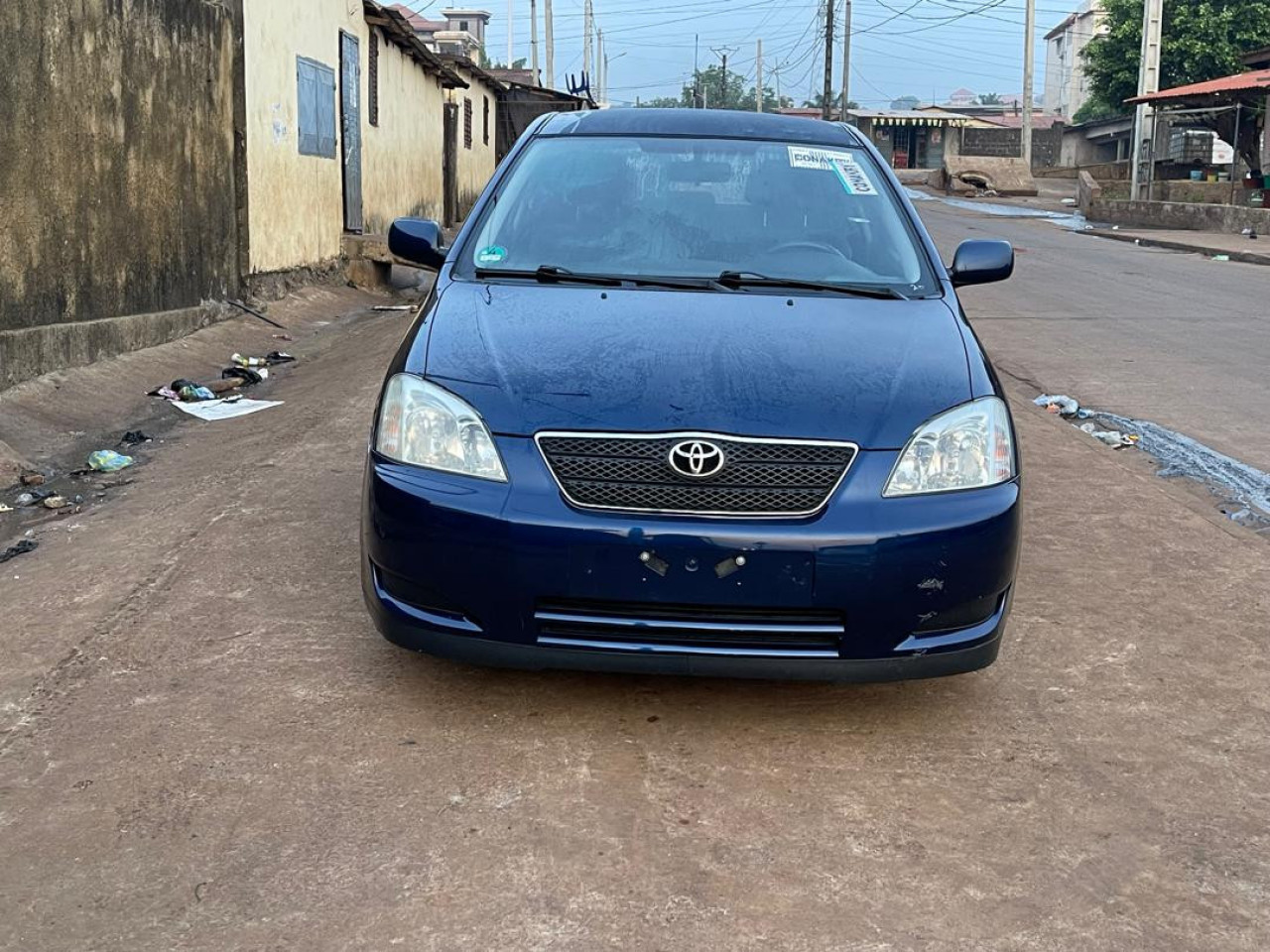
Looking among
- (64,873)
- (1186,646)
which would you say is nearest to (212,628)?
(64,873)

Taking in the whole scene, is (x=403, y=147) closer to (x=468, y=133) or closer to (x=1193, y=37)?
(x=468, y=133)

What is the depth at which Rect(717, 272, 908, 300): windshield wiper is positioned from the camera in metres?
4.18

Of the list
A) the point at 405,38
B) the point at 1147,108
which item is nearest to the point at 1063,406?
the point at 405,38

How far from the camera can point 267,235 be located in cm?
1261

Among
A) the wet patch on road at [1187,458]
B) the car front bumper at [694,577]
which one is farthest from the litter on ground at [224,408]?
the car front bumper at [694,577]

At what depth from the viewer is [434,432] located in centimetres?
343

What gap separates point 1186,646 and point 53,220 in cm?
673

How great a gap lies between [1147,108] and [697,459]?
32.5 meters

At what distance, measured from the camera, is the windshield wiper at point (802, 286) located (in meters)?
4.18

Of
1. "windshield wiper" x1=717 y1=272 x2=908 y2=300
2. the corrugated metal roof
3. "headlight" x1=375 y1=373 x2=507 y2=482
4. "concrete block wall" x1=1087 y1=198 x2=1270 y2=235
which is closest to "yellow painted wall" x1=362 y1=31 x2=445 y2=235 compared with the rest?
"windshield wiper" x1=717 y1=272 x2=908 y2=300

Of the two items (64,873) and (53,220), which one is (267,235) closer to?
(53,220)

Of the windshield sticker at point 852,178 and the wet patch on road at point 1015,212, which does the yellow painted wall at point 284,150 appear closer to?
the windshield sticker at point 852,178

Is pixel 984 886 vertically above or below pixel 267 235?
below

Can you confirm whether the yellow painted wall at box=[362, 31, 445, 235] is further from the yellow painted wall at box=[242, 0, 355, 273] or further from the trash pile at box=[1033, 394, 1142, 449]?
the trash pile at box=[1033, 394, 1142, 449]
